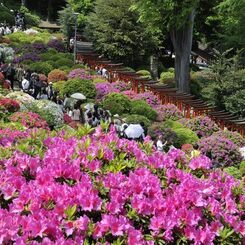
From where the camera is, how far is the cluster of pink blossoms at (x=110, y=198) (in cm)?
365

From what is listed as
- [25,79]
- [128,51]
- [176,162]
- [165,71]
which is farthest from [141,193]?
[165,71]

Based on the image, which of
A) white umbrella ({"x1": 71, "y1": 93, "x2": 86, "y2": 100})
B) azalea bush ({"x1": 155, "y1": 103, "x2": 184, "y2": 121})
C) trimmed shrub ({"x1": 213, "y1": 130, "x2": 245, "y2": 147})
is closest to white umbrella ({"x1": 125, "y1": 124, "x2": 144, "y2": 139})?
trimmed shrub ({"x1": 213, "y1": 130, "x2": 245, "y2": 147})

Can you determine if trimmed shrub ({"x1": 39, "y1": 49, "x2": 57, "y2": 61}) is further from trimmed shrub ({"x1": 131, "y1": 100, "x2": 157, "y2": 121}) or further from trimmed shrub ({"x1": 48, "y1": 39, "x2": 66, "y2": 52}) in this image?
trimmed shrub ({"x1": 131, "y1": 100, "x2": 157, "y2": 121})

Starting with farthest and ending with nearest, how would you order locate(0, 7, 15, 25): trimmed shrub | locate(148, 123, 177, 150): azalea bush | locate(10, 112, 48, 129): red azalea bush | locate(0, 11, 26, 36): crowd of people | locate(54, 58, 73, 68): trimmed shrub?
1. locate(0, 7, 15, 25): trimmed shrub
2. locate(0, 11, 26, 36): crowd of people
3. locate(54, 58, 73, 68): trimmed shrub
4. locate(148, 123, 177, 150): azalea bush
5. locate(10, 112, 48, 129): red azalea bush

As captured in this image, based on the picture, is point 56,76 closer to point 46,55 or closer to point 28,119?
point 46,55

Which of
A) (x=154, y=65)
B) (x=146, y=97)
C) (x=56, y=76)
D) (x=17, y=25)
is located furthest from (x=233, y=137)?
(x=17, y=25)

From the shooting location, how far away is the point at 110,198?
159 inches

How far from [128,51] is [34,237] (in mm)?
29877

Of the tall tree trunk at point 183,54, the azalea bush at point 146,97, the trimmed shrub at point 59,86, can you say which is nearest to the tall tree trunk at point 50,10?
the tall tree trunk at point 183,54

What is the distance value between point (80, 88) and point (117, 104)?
2359 millimetres

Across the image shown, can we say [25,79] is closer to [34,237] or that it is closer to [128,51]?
[128,51]

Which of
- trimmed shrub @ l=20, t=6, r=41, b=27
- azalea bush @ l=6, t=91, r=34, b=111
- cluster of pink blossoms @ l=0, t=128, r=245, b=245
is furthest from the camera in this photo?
trimmed shrub @ l=20, t=6, r=41, b=27

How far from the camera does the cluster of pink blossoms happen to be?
365cm

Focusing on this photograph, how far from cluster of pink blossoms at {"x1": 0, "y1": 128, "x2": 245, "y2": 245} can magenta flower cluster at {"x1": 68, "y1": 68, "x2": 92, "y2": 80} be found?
1887 cm
